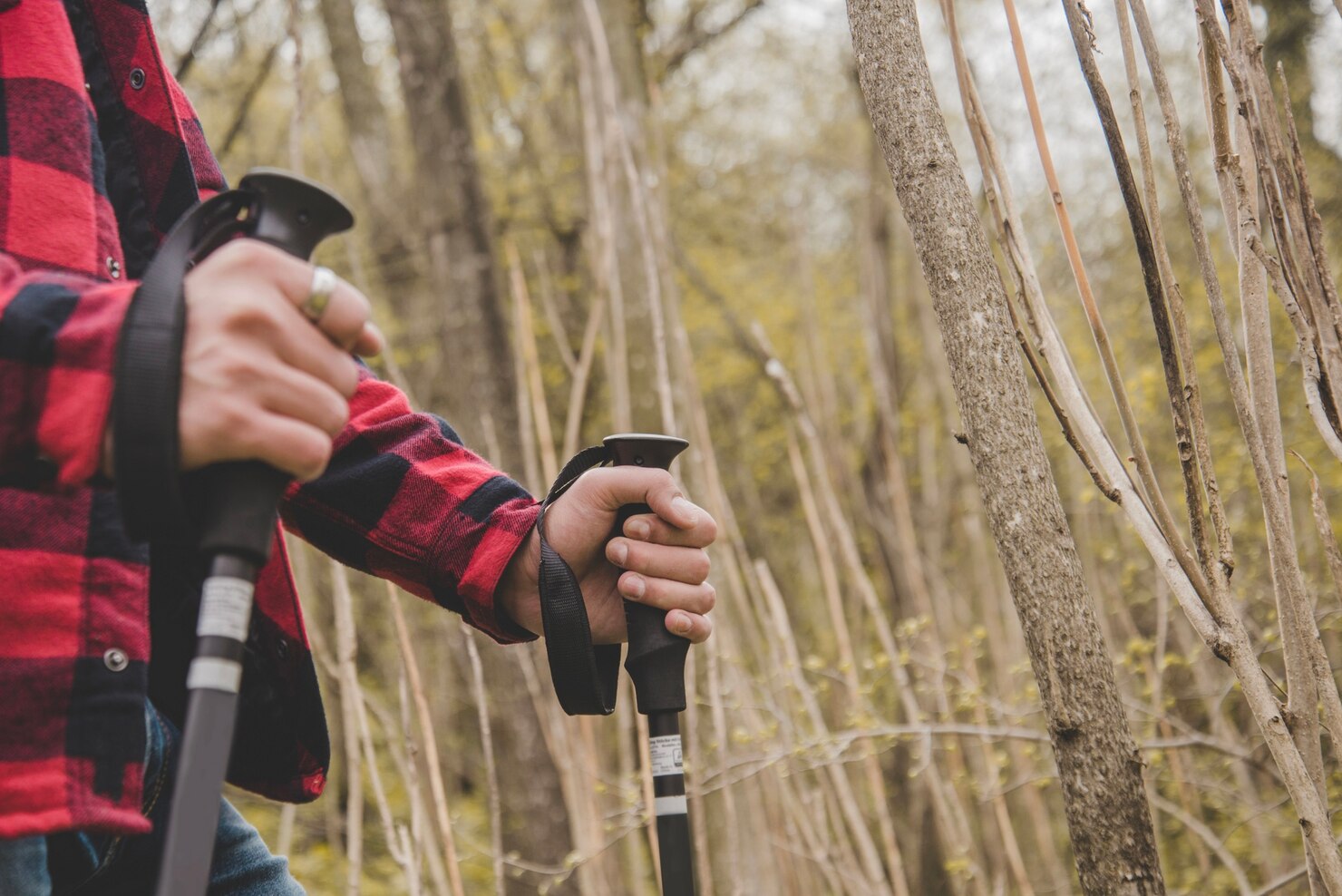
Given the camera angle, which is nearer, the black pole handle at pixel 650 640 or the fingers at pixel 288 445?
the fingers at pixel 288 445

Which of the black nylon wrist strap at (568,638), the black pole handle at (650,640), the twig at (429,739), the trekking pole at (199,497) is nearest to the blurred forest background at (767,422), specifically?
the twig at (429,739)

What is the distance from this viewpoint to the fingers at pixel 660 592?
33.9 inches

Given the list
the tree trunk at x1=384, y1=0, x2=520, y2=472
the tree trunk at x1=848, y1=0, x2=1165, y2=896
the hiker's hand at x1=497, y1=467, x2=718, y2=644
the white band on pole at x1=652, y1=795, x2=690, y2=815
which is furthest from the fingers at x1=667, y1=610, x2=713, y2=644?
the tree trunk at x1=384, y1=0, x2=520, y2=472

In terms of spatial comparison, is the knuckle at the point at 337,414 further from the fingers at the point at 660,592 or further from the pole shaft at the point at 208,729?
the fingers at the point at 660,592

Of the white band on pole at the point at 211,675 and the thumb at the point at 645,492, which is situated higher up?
the thumb at the point at 645,492

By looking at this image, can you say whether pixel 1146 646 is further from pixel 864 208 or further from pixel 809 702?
pixel 864 208

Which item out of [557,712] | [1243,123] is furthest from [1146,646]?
[1243,123]

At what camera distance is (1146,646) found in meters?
1.84

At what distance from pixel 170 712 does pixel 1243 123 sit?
107cm

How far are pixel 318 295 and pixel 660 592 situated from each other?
1.33ft

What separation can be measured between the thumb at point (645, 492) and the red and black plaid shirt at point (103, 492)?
0.10m

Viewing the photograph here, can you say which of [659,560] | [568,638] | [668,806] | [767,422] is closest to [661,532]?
[659,560]

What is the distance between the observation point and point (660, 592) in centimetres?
86

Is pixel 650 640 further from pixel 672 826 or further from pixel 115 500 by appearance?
pixel 115 500
